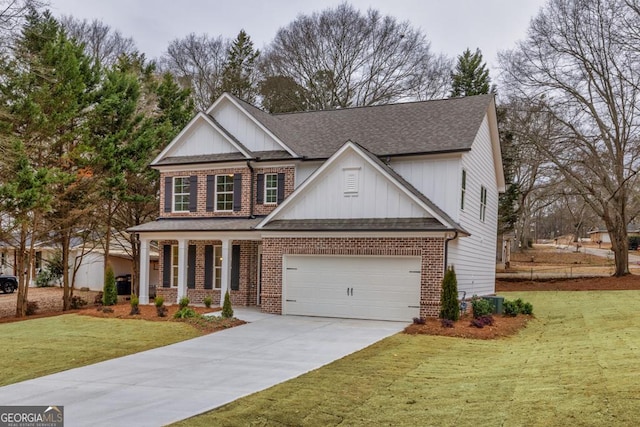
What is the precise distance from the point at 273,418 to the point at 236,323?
9228mm

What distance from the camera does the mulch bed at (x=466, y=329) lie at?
13.7 meters

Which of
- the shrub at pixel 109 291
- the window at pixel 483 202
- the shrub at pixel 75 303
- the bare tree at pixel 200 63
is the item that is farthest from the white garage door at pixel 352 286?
the bare tree at pixel 200 63

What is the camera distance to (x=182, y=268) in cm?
2027

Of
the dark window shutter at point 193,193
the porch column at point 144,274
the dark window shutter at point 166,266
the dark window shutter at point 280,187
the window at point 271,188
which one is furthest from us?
the dark window shutter at point 193,193

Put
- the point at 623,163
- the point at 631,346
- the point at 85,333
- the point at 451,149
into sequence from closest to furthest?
the point at 631,346 → the point at 85,333 → the point at 451,149 → the point at 623,163

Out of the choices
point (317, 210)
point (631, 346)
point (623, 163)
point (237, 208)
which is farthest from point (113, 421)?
point (623, 163)

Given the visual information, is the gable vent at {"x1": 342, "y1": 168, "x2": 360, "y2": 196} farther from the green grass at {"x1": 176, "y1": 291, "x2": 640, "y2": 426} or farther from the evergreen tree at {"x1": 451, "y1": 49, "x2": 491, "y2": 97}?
the evergreen tree at {"x1": 451, "y1": 49, "x2": 491, "y2": 97}

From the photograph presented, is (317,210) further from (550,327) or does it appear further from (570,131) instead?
(570,131)

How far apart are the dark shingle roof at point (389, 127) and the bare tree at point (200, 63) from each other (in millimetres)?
17276

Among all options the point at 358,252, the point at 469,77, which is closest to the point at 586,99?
the point at 469,77

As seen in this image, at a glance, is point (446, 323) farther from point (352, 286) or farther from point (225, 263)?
point (225, 263)

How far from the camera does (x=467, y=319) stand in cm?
1622

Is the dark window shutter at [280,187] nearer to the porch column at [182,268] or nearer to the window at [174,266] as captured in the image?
the porch column at [182,268]

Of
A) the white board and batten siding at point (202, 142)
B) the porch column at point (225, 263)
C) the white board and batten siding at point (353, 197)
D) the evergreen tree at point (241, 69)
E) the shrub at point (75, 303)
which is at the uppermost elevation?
the evergreen tree at point (241, 69)
